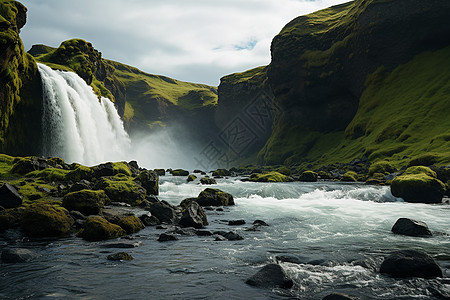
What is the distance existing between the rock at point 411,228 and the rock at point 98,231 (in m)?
14.4

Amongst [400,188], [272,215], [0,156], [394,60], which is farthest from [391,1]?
[0,156]

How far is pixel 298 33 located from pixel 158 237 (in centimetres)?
13498

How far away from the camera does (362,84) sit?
10644 cm

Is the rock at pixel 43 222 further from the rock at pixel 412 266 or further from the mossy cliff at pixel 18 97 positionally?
the mossy cliff at pixel 18 97

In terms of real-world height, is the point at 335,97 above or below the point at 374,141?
above

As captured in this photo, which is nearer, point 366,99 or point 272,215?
point 272,215

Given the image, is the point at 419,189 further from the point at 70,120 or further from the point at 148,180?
the point at 70,120

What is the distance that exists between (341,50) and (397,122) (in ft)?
152

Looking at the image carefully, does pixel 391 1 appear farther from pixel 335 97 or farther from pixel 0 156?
pixel 0 156

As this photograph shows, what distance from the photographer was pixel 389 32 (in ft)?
313

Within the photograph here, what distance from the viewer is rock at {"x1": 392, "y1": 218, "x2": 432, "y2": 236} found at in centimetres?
1545

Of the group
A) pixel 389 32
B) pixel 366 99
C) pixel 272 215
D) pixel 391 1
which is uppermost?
pixel 391 1

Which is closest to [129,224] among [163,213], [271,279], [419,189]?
[163,213]

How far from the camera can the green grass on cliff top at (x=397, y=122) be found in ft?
212
